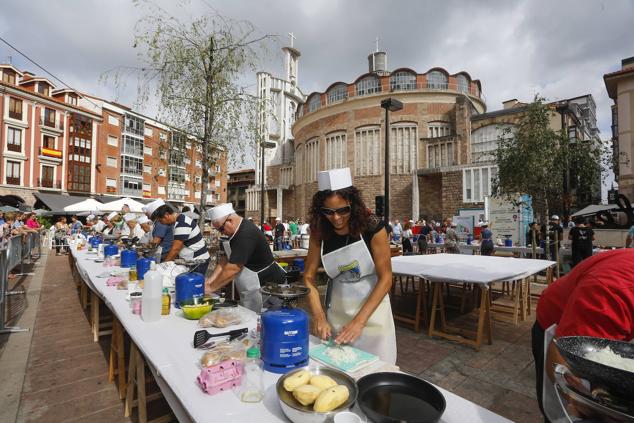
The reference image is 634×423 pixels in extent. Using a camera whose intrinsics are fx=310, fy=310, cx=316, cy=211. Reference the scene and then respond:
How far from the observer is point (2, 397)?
306 cm

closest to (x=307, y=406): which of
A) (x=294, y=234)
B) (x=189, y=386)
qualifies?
(x=189, y=386)

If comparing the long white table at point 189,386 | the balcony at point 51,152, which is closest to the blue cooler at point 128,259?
the long white table at point 189,386

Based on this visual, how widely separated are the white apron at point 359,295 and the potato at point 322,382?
3.22 ft

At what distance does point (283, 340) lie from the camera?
1550mm

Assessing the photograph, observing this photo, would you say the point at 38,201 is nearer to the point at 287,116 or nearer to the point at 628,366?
the point at 287,116

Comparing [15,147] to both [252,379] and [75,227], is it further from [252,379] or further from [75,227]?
[252,379]

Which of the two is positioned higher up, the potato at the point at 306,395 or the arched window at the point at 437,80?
the arched window at the point at 437,80

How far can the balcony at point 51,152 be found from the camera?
95.6 feet

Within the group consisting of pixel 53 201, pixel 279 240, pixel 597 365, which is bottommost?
pixel 279 240

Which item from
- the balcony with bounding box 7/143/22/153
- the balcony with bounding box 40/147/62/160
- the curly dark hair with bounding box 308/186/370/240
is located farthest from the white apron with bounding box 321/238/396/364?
the balcony with bounding box 40/147/62/160

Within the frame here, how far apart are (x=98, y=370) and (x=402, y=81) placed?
29469 mm

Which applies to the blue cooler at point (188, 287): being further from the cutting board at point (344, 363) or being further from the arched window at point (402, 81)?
the arched window at point (402, 81)

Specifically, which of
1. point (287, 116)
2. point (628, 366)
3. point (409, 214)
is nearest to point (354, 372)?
point (628, 366)

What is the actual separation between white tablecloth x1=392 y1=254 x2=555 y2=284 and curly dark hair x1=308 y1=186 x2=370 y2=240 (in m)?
2.37
